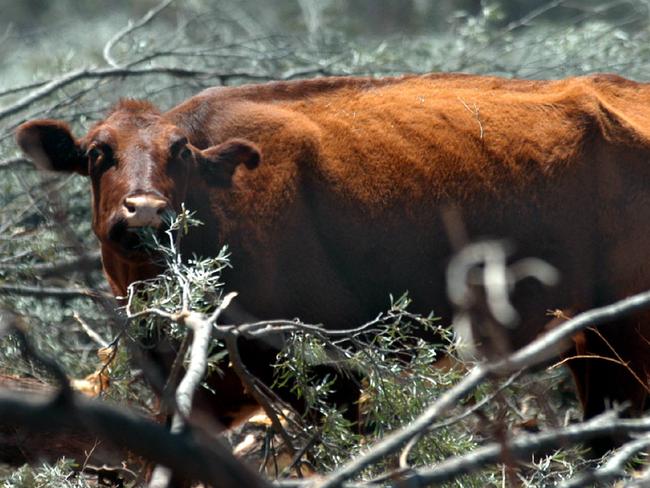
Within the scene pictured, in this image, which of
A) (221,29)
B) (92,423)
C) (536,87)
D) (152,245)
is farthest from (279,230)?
(221,29)

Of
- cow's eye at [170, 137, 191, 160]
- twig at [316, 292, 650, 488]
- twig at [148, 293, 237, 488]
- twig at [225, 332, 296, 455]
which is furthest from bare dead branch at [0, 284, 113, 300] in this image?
twig at [316, 292, 650, 488]

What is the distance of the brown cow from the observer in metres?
6.18

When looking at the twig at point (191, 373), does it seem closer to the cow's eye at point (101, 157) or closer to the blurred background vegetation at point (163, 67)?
the blurred background vegetation at point (163, 67)

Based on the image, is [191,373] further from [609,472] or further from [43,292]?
[43,292]

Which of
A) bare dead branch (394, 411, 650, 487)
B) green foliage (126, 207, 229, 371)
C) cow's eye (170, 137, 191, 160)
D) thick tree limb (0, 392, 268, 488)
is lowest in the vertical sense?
green foliage (126, 207, 229, 371)

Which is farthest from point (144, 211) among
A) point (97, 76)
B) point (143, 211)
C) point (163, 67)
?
point (163, 67)

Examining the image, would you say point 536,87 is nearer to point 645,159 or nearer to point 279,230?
point 645,159

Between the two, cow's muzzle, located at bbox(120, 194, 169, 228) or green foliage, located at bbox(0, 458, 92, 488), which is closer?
green foliage, located at bbox(0, 458, 92, 488)

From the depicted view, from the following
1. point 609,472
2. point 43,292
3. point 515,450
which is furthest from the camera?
point 43,292

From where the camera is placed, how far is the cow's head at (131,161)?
552cm

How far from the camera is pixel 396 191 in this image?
6.51m

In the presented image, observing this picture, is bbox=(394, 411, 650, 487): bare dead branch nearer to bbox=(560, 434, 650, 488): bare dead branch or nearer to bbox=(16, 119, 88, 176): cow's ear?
bbox=(560, 434, 650, 488): bare dead branch

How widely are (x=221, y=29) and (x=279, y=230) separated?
6350 millimetres

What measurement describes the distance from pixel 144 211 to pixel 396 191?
1.66 m
